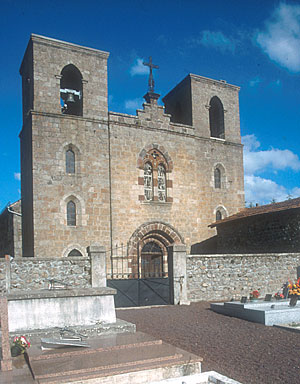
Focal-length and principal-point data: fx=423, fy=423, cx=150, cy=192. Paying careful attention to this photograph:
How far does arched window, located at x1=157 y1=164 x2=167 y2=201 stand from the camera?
22536 mm

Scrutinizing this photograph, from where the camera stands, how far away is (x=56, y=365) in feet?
19.4

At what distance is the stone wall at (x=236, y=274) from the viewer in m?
16.4

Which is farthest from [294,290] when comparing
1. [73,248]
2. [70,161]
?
[70,161]

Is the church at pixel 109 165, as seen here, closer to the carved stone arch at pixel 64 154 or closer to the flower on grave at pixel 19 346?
the carved stone arch at pixel 64 154

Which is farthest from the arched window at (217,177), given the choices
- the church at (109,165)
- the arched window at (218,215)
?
the arched window at (218,215)

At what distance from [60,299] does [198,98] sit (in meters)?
18.5

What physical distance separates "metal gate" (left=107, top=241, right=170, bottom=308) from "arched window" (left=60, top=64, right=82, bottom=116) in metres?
7.60

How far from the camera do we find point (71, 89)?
2244 centimetres

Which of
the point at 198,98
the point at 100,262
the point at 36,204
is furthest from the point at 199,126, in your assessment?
the point at 100,262

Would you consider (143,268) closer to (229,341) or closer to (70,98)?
(70,98)

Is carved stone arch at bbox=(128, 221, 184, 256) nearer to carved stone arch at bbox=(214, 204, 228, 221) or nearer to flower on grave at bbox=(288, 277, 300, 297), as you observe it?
carved stone arch at bbox=(214, 204, 228, 221)

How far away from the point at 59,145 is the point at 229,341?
1330cm

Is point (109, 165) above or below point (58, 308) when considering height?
above

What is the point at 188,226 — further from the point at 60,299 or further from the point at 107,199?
the point at 60,299
